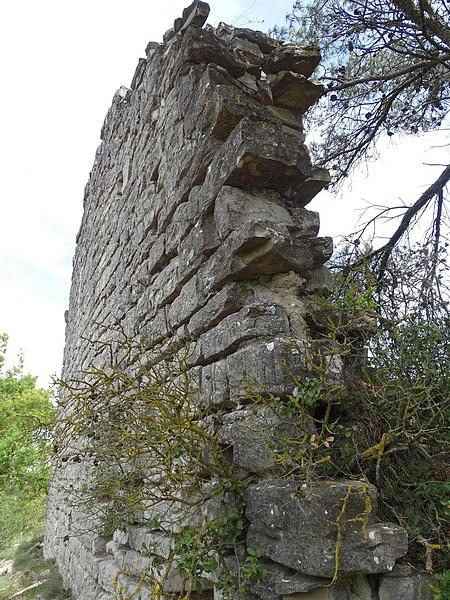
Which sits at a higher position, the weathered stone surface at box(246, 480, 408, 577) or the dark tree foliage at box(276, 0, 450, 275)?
the dark tree foliage at box(276, 0, 450, 275)

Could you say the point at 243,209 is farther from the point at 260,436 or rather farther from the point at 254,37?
the point at 254,37

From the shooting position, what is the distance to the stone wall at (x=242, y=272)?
1.44 meters

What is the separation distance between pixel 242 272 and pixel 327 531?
110 cm

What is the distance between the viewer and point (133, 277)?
375 centimetres

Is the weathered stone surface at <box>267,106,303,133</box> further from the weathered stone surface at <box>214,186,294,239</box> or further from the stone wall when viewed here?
the weathered stone surface at <box>214,186,294,239</box>

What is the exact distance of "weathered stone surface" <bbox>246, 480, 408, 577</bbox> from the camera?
4.52 feet

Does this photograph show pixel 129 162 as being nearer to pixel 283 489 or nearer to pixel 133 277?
pixel 133 277

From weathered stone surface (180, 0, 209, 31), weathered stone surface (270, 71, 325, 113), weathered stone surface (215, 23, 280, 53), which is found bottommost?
weathered stone surface (270, 71, 325, 113)

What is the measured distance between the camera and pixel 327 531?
55.4 inches

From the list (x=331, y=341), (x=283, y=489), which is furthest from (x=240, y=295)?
(x=283, y=489)

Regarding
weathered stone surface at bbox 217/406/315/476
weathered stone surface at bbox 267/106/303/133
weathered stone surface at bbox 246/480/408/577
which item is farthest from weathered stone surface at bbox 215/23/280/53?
weathered stone surface at bbox 246/480/408/577

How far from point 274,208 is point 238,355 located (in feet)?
2.63

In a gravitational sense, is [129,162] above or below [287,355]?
above

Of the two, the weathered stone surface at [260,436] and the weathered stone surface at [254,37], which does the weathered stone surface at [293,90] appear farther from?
the weathered stone surface at [260,436]
